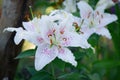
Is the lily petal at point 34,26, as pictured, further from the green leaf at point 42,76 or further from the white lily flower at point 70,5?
the white lily flower at point 70,5

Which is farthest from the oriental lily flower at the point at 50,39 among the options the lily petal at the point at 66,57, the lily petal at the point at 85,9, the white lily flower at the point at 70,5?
the white lily flower at the point at 70,5

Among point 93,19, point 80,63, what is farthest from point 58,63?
point 80,63

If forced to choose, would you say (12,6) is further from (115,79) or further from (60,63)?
(115,79)

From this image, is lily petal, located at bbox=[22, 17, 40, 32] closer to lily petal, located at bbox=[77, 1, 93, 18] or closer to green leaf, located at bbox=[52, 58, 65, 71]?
green leaf, located at bbox=[52, 58, 65, 71]

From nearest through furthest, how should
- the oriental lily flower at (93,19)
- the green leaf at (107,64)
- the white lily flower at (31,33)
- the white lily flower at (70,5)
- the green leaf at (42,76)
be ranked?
the white lily flower at (31,33), the green leaf at (42,76), the oriental lily flower at (93,19), the white lily flower at (70,5), the green leaf at (107,64)

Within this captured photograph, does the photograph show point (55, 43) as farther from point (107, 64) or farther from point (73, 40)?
point (107, 64)

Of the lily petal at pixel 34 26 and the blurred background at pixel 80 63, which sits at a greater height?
the lily petal at pixel 34 26

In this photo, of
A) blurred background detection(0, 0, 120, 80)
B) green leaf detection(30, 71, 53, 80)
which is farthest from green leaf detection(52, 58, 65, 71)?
green leaf detection(30, 71, 53, 80)

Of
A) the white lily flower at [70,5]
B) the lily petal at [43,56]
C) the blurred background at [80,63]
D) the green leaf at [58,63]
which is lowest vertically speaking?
the blurred background at [80,63]
